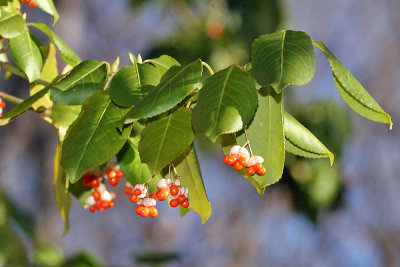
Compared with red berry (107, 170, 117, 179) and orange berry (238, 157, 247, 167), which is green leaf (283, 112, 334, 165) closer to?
orange berry (238, 157, 247, 167)

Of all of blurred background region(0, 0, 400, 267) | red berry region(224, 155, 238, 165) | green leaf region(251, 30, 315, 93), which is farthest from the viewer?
blurred background region(0, 0, 400, 267)

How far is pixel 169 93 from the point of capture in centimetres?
84

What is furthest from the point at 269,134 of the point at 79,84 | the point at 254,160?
the point at 79,84

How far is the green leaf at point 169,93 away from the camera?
81 cm

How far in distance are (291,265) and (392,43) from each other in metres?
2.92

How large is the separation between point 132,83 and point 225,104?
19 centimetres

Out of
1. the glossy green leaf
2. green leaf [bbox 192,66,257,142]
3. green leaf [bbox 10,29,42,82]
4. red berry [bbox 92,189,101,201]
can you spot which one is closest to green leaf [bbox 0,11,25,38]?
green leaf [bbox 10,29,42,82]

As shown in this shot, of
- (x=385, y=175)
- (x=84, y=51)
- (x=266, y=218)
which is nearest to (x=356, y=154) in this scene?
(x=385, y=175)

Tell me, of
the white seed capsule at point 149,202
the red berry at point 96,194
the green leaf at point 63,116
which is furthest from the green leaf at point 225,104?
the red berry at point 96,194

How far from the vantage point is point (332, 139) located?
3678mm

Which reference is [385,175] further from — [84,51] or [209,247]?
[84,51]

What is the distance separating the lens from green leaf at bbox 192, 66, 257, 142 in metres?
0.81

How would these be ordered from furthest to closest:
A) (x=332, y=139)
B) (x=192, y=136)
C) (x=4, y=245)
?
(x=332, y=139)
(x=4, y=245)
(x=192, y=136)

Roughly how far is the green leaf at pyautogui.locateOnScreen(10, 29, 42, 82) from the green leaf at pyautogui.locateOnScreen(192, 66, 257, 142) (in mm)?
505
